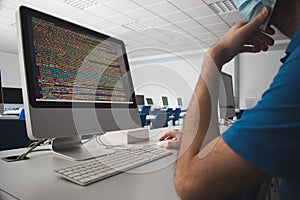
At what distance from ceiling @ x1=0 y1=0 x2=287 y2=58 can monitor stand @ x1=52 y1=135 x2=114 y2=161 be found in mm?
2857

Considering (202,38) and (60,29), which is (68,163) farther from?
(202,38)

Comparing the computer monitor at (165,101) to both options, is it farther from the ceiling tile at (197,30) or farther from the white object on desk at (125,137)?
the white object on desk at (125,137)

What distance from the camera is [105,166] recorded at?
667 mm

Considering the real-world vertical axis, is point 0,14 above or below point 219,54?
above

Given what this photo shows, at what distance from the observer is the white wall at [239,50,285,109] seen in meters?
7.55

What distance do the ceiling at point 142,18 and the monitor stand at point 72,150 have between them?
9.37 ft

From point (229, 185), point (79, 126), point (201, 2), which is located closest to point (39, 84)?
point (79, 126)

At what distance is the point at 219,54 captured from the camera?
0.60 m

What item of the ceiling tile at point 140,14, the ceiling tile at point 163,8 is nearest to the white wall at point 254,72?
the ceiling tile at point 163,8

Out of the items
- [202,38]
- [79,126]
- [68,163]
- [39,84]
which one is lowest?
[68,163]

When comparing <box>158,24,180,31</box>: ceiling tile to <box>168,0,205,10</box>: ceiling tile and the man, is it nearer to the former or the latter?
<box>168,0,205,10</box>: ceiling tile

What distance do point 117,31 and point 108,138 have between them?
224 inches

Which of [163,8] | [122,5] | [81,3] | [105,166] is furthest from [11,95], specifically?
[163,8]

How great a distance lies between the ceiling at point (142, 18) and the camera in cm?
457
